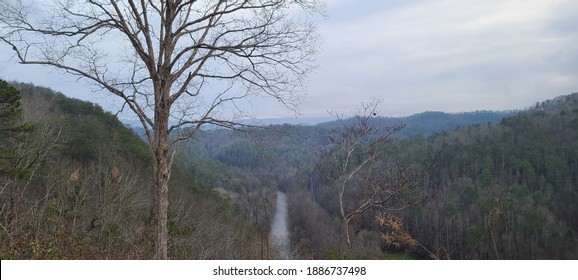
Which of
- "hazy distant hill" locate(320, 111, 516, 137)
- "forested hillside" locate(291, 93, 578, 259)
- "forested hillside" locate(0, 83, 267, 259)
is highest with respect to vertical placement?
"hazy distant hill" locate(320, 111, 516, 137)

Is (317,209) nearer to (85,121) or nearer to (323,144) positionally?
(85,121)

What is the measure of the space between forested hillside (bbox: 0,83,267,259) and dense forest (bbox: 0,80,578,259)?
0.07m

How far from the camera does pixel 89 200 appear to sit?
1862 cm

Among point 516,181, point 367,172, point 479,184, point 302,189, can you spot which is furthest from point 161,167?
point 516,181

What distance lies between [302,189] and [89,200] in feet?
129

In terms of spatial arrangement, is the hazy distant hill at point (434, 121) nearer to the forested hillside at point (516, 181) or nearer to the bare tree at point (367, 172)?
the bare tree at point (367, 172)

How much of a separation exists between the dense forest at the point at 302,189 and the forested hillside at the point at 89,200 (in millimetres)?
67

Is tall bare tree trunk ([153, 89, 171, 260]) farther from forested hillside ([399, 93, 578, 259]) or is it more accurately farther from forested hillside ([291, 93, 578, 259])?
forested hillside ([399, 93, 578, 259])

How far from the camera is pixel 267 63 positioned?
589 cm

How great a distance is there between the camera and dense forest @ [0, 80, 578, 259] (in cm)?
668

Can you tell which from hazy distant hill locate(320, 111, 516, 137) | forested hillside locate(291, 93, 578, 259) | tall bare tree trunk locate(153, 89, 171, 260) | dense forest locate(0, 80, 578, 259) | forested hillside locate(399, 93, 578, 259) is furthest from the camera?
forested hillside locate(399, 93, 578, 259)

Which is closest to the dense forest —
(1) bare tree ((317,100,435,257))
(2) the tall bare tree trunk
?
(1) bare tree ((317,100,435,257))

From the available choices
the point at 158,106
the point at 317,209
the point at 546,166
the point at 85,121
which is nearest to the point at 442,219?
the point at 317,209

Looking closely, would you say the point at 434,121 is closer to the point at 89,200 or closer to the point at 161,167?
the point at 89,200
